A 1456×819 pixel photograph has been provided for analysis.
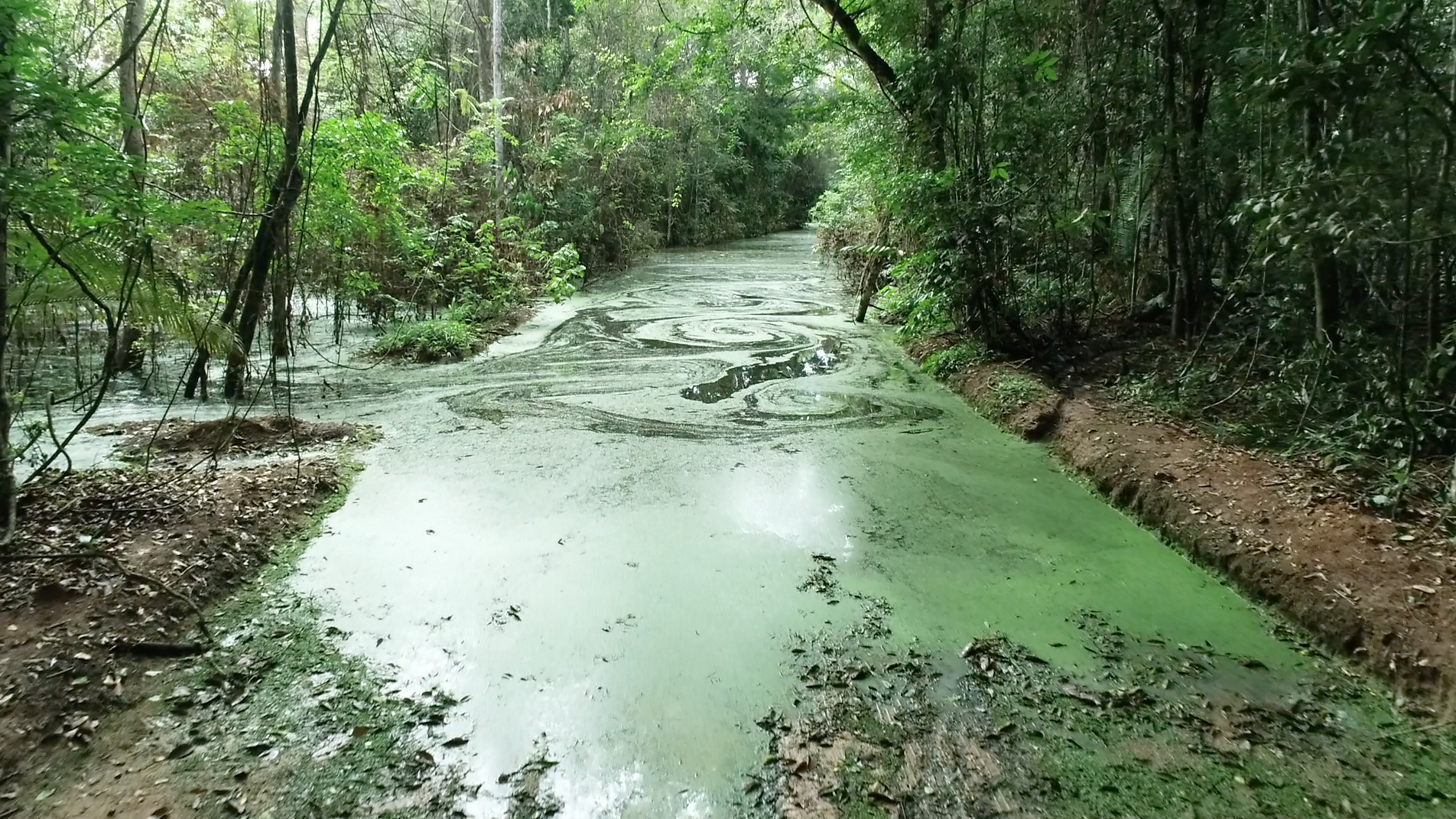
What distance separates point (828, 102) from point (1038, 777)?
6534 millimetres

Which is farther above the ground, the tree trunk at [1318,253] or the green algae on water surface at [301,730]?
the tree trunk at [1318,253]

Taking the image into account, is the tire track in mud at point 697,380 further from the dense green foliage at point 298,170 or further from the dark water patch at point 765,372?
the dense green foliage at point 298,170

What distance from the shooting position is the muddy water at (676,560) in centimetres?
212

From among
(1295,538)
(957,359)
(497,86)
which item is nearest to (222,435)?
(1295,538)

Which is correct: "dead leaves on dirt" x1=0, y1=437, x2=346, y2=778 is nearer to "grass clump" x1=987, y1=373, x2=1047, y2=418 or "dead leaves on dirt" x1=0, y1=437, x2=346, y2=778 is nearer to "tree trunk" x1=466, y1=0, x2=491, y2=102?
"grass clump" x1=987, y1=373, x2=1047, y2=418

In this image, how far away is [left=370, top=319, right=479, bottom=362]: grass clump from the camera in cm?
650

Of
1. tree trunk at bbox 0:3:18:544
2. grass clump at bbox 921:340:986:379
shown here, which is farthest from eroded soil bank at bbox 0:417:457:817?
grass clump at bbox 921:340:986:379

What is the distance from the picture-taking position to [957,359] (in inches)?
234

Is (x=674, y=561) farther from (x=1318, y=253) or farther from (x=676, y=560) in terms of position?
(x=1318, y=253)

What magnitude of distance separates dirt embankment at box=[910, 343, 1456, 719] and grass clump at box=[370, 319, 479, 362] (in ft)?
15.4

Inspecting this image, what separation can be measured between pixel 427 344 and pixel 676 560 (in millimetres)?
4271

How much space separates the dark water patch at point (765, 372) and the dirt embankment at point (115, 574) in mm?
2592

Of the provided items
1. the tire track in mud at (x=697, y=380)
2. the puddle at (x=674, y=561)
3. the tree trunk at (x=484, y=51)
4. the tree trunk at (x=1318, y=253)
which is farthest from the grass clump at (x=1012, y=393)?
the tree trunk at (x=484, y=51)

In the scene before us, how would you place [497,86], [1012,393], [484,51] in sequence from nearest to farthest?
[1012,393], [497,86], [484,51]
